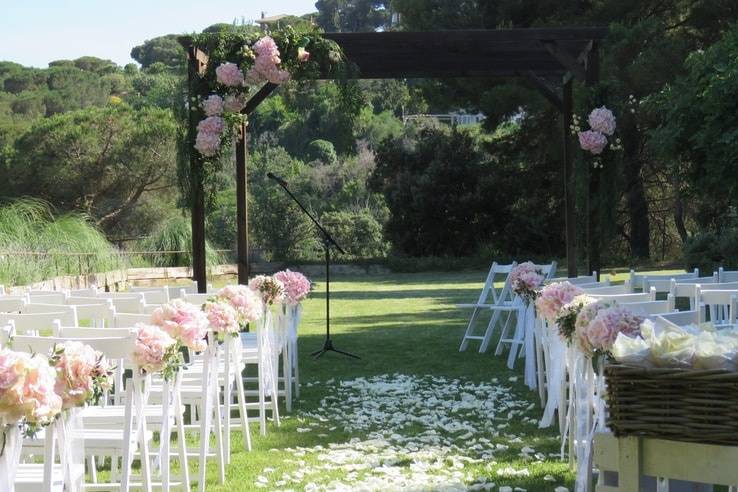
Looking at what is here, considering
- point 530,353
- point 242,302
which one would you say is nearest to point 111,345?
point 242,302

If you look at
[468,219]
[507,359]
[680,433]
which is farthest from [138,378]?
[468,219]

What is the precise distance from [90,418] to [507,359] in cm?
545

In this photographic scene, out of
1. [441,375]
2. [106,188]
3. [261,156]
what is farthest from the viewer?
[261,156]

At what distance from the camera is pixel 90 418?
4586 mm

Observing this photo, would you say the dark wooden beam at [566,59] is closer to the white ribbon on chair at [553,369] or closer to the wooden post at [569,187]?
the wooden post at [569,187]

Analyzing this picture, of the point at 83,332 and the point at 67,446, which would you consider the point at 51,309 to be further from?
the point at 67,446

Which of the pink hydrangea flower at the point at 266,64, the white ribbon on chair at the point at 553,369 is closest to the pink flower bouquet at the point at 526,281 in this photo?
the white ribbon on chair at the point at 553,369

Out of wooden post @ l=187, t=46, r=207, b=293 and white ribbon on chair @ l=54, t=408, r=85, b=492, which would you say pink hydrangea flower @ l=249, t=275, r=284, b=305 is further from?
white ribbon on chair @ l=54, t=408, r=85, b=492

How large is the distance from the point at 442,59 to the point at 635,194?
13.7m

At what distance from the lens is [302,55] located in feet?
32.4

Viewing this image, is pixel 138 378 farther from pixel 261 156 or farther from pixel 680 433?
pixel 261 156

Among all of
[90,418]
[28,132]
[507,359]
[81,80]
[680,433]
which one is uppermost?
[81,80]

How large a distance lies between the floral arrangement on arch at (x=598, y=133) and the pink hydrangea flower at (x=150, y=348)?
22.1ft

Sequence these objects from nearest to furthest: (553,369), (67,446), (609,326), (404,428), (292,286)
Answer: (67,446)
(609,326)
(553,369)
(404,428)
(292,286)
